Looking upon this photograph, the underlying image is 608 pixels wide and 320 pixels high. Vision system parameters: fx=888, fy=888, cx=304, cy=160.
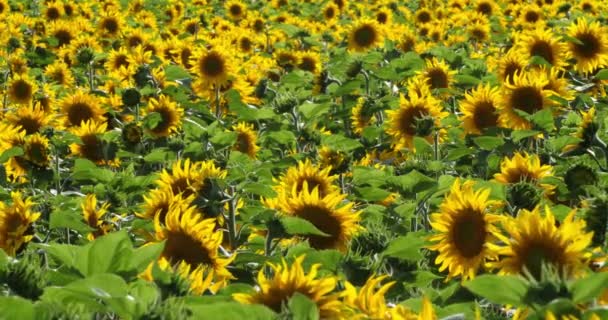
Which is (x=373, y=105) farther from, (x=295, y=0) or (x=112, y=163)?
(x=295, y=0)

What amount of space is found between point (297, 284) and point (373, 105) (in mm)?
4076

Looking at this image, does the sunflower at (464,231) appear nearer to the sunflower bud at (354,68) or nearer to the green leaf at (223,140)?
the green leaf at (223,140)

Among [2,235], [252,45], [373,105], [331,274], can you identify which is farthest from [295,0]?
[331,274]

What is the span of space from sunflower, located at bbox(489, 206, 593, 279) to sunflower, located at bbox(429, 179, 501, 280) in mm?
606

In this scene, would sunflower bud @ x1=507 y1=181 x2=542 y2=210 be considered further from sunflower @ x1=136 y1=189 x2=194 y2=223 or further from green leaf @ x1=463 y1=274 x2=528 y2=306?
green leaf @ x1=463 y1=274 x2=528 y2=306

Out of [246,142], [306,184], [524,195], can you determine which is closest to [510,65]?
[246,142]

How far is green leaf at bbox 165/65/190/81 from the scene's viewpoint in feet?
22.4

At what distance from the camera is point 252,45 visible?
1110 centimetres

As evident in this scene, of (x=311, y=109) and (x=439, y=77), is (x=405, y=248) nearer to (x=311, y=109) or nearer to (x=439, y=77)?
(x=311, y=109)

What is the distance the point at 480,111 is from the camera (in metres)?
5.03

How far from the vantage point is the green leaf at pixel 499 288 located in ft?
5.30

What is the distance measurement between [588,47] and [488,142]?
193 cm

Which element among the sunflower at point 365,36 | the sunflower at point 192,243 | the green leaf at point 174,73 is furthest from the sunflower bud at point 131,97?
the sunflower at point 192,243

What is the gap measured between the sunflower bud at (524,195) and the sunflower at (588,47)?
300 centimetres
